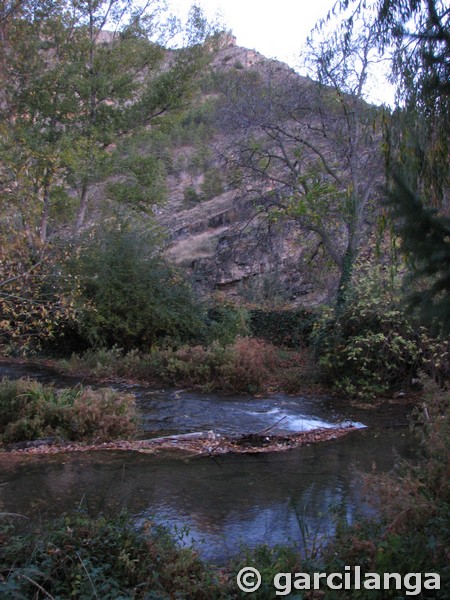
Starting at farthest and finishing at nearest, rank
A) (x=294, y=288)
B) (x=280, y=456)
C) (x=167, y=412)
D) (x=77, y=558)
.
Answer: (x=294, y=288), (x=167, y=412), (x=280, y=456), (x=77, y=558)

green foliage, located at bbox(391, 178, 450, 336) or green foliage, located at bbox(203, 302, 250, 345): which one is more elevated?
green foliage, located at bbox(391, 178, 450, 336)

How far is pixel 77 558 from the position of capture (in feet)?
14.0

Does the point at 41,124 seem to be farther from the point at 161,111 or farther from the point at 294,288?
the point at 294,288

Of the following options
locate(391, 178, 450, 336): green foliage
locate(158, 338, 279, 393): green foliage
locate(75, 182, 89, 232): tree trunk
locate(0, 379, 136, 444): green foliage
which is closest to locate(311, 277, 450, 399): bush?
locate(158, 338, 279, 393): green foliage

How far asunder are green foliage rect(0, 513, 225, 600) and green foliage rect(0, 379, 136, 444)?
5519 mm

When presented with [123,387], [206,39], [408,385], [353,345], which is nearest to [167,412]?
[123,387]

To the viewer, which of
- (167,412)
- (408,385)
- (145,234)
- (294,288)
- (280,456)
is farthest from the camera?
→ (294,288)

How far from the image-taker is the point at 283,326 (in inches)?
890

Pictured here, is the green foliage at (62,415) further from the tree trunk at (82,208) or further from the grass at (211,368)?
the tree trunk at (82,208)

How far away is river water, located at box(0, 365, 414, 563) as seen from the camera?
247 inches

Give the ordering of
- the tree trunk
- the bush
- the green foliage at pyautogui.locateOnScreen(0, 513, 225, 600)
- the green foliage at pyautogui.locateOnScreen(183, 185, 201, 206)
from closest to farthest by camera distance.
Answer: the green foliage at pyautogui.locateOnScreen(0, 513, 225, 600)
the bush
the tree trunk
the green foliage at pyautogui.locateOnScreen(183, 185, 201, 206)

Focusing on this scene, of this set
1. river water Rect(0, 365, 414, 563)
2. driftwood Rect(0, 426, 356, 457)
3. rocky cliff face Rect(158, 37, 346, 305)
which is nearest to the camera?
river water Rect(0, 365, 414, 563)

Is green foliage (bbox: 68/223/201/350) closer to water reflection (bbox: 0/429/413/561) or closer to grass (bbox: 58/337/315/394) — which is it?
grass (bbox: 58/337/315/394)

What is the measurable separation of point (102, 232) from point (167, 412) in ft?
32.0
